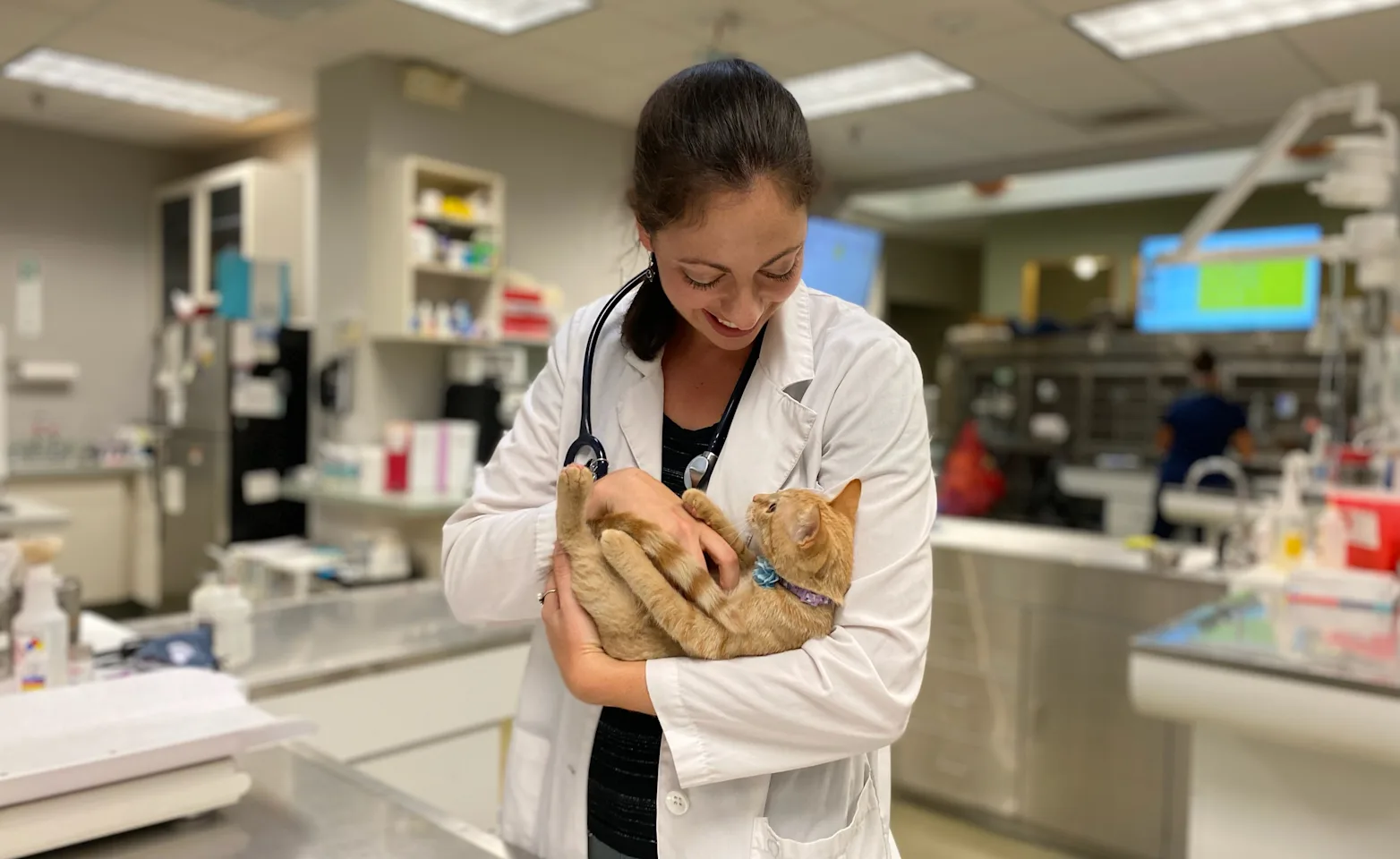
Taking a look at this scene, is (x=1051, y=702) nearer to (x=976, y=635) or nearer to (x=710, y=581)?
(x=976, y=635)

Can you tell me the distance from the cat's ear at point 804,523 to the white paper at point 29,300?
6914 millimetres

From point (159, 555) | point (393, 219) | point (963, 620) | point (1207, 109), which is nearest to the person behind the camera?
point (963, 620)

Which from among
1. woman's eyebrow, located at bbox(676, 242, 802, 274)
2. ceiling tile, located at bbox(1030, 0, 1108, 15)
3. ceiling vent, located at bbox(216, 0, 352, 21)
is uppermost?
ceiling tile, located at bbox(1030, 0, 1108, 15)

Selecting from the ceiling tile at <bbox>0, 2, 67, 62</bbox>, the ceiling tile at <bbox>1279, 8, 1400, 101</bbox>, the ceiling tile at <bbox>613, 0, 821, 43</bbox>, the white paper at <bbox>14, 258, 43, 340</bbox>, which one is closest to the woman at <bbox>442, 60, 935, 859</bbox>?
the ceiling tile at <bbox>613, 0, 821, 43</bbox>

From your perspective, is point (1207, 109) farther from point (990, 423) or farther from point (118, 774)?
point (118, 774)

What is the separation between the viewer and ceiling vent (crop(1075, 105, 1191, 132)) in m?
5.16

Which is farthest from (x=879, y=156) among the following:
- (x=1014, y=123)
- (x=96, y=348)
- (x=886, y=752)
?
(x=886, y=752)

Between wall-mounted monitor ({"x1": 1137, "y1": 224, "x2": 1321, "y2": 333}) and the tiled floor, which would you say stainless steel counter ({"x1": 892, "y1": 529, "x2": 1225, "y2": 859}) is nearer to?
the tiled floor

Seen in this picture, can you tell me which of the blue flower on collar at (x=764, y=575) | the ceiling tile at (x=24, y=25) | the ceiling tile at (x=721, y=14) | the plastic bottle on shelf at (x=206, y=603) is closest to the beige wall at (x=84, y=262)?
the ceiling tile at (x=24, y=25)

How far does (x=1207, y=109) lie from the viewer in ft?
16.7

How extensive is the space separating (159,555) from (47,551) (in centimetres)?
477

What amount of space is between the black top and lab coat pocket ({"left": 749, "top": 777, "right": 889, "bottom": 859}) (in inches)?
4.4

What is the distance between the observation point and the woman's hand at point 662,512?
2.89 feet

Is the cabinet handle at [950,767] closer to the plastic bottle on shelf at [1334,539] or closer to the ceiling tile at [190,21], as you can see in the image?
the plastic bottle on shelf at [1334,539]
